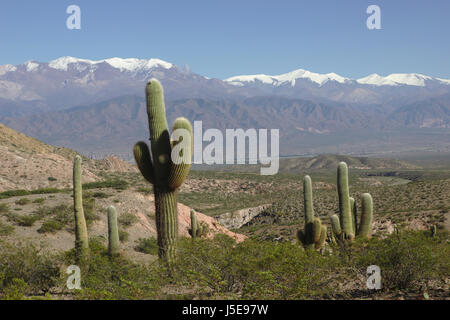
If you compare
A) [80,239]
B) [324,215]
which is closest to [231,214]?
[324,215]

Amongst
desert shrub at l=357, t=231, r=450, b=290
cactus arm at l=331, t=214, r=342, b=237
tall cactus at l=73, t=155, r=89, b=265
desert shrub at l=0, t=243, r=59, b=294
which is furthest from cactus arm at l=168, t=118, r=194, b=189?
cactus arm at l=331, t=214, r=342, b=237

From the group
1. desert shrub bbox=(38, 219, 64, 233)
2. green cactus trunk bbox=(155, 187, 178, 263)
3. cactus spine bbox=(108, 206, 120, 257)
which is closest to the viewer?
green cactus trunk bbox=(155, 187, 178, 263)

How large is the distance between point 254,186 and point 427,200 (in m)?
30.7

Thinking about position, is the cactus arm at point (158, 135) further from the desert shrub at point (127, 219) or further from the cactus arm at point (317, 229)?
the desert shrub at point (127, 219)

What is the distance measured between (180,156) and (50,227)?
11.4 meters

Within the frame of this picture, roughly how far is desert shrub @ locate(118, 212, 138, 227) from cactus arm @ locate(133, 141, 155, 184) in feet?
41.5

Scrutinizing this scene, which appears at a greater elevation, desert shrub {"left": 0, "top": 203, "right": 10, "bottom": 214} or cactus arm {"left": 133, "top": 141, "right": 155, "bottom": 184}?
cactus arm {"left": 133, "top": 141, "right": 155, "bottom": 184}

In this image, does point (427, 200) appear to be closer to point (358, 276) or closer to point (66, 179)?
point (358, 276)

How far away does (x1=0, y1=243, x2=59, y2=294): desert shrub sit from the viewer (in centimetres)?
1209

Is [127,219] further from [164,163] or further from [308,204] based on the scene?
[164,163]

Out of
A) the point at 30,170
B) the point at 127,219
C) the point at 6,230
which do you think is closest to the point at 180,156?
the point at 6,230

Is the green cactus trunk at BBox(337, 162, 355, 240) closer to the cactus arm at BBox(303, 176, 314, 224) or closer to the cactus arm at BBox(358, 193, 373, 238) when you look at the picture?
the cactus arm at BBox(358, 193, 373, 238)

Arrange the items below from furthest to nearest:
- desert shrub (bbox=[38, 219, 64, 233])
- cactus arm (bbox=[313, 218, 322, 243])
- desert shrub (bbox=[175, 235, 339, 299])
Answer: desert shrub (bbox=[38, 219, 64, 233]), cactus arm (bbox=[313, 218, 322, 243]), desert shrub (bbox=[175, 235, 339, 299])

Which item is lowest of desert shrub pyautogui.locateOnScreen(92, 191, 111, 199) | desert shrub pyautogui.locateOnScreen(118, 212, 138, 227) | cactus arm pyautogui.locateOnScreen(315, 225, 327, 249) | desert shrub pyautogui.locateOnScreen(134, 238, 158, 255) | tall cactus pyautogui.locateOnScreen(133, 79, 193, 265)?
desert shrub pyautogui.locateOnScreen(134, 238, 158, 255)
